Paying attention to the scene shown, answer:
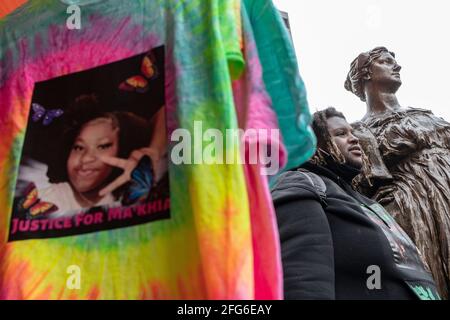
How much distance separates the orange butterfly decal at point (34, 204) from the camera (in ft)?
3.93

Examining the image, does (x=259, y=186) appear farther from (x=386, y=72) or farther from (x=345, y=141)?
(x=386, y=72)

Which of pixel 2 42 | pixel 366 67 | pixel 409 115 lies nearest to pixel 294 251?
pixel 2 42

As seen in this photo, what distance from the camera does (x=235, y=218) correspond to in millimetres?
974

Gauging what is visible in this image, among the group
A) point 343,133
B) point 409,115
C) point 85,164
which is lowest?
point 85,164

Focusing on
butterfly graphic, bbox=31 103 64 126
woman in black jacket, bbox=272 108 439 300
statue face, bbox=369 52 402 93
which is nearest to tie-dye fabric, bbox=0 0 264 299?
butterfly graphic, bbox=31 103 64 126

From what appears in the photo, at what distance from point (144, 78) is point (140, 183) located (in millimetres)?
236

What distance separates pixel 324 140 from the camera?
235 cm

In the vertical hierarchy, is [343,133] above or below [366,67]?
below

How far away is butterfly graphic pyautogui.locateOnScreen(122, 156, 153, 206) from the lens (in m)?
1.13

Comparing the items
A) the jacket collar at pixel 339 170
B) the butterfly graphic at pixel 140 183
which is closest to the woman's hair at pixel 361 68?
the jacket collar at pixel 339 170

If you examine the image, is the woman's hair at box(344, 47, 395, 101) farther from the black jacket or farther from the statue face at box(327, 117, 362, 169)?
the black jacket

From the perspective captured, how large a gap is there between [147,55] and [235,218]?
455 millimetres

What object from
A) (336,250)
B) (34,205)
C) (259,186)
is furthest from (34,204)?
(336,250)
